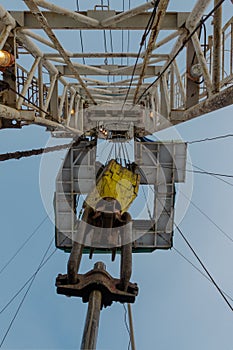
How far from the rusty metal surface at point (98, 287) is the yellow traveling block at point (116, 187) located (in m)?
1.15

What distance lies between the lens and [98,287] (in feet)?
6.17

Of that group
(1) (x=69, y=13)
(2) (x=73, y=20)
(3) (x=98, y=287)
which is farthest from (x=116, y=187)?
(2) (x=73, y=20)

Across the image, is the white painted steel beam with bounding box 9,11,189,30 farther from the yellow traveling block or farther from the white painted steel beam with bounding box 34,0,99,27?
the yellow traveling block

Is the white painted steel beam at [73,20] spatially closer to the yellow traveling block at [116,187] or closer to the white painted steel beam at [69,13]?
the white painted steel beam at [69,13]

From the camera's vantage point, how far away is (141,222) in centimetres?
873

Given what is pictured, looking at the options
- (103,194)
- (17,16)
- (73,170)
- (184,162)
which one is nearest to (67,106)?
(73,170)

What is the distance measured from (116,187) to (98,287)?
2168 mm

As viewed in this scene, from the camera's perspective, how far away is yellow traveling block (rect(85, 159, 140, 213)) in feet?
11.8

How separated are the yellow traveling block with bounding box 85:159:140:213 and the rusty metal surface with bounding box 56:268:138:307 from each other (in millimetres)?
1148

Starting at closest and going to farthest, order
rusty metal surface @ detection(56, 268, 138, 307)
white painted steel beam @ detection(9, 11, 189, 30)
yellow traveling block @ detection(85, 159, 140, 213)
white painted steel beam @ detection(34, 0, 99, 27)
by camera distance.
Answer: rusty metal surface @ detection(56, 268, 138, 307) → yellow traveling block @ detection(85, 159, 140, 213) → white painted steel beam @ detection(34, 0, 99, 27) → white painted steel beam @ detection(9, 11, 189, 30)

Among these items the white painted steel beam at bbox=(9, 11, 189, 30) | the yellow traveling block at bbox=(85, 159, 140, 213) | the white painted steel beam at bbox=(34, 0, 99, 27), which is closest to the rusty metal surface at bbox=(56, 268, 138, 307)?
the yellow traveling block at bbox=(85, 159, 140, 213)

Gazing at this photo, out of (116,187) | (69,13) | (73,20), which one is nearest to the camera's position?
(116,187)

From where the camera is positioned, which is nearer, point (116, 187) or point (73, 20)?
point (116, 187)

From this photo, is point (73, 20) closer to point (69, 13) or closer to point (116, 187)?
point (69, 13)
